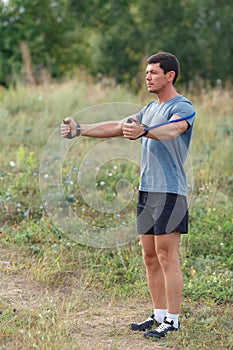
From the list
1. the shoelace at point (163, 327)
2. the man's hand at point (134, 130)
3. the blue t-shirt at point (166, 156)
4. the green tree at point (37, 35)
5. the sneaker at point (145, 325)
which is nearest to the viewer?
the man's hand at point (134, 130)

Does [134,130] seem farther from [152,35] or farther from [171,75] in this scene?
[152,35]

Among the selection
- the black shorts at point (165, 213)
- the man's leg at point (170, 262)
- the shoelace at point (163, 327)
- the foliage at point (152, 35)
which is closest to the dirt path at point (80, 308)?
the shoelace at point (163, 327)

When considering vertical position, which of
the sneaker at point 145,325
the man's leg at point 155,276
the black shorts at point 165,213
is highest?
the black shorts at point 165,213

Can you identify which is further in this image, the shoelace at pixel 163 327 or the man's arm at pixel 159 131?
the shoelace at pixel 163 327

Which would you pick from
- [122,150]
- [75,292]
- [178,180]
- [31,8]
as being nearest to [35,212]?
[75,292]

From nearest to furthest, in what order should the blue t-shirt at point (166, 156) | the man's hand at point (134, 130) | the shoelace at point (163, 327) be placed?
the man's hand at point (134, 130), the blue t-shirt at point (166, 156), the shoelace at point (163, 327)

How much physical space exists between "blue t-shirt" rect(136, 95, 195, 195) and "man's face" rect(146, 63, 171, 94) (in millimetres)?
114

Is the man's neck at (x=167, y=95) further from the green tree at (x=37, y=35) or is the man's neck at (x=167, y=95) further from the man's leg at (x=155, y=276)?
the green tree at (x=37, y=35)

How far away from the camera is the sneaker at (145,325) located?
4246mm

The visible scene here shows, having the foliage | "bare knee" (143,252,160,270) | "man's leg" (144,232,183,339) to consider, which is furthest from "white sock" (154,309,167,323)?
the foliage

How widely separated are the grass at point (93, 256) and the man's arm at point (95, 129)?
1337 millimetres

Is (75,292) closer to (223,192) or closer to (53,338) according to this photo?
(53,338)

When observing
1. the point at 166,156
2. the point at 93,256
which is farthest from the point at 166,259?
the point at 93,256

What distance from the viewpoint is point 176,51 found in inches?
543
